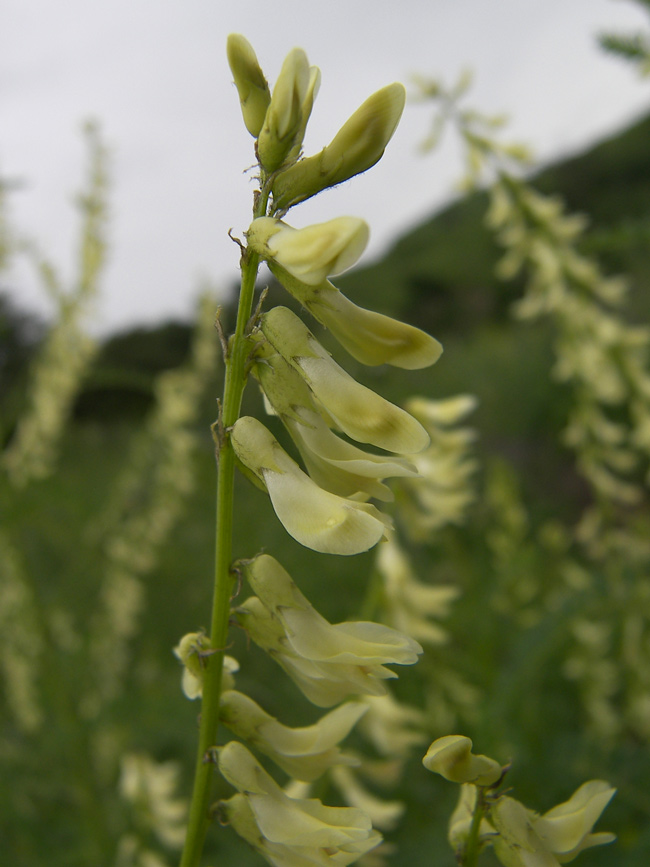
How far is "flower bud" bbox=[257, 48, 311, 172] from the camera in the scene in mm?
633

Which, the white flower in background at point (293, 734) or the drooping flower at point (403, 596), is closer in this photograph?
the white flower in background at point (293, 734)

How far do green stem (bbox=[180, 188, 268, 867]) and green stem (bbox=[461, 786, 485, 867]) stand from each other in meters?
0.22

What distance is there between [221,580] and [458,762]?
233 millimetres

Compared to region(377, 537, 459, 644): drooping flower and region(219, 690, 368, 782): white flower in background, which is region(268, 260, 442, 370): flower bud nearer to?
region(219, 690, 368, 782): white flower in background

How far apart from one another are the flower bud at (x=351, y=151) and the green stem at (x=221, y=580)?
0.03 m

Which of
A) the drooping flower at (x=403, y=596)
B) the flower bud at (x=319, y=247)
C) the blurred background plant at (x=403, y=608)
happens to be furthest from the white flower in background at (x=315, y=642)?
the drooping flower at (x=403, y=596)

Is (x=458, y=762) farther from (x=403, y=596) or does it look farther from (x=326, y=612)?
(x=326, y=612)

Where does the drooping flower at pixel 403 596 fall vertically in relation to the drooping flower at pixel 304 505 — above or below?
below

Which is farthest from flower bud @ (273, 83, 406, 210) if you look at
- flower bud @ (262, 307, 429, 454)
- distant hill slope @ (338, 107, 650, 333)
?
distant hill slope @ (338, 107, 650, 333)

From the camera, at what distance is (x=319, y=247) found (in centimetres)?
57

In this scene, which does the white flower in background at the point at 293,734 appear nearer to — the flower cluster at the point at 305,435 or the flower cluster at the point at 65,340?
the flower cluster at the point at 305,435

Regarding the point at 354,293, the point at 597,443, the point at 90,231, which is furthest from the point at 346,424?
the point at 354,293

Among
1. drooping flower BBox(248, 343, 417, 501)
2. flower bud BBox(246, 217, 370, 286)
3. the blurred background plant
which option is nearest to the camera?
flower bud BBox(246, 217, 370, 286)

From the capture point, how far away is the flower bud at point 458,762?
57 cm
